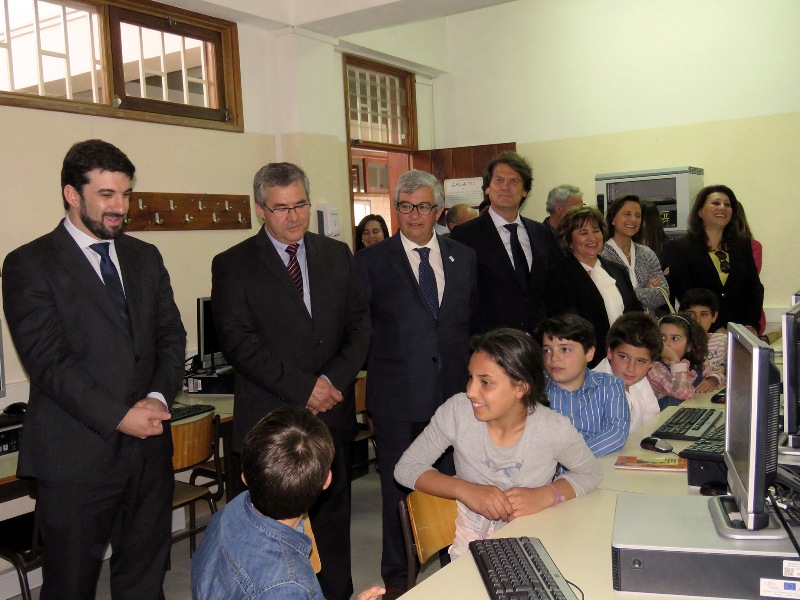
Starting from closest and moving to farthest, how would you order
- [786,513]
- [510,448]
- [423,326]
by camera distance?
[786,513], [510,448], [423,326]

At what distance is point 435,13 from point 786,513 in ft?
13.8

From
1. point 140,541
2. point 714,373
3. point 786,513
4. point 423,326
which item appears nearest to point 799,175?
point 714,373

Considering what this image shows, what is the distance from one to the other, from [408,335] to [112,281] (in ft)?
3.78

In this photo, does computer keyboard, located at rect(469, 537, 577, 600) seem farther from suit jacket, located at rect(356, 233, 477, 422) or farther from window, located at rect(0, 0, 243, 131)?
window, located at rect(0, 0, 243, 131)

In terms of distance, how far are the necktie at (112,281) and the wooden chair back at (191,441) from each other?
964 mm

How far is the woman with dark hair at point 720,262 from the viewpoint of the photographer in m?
4.62

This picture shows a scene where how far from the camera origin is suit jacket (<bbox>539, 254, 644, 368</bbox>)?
3.57 meters

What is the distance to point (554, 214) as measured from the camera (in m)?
5.48

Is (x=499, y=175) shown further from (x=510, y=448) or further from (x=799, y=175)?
(x=799, y=175)

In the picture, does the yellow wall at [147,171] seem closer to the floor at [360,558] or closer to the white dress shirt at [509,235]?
the floor at [360,558]

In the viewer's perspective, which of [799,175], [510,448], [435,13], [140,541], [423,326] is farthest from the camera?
[799,175]

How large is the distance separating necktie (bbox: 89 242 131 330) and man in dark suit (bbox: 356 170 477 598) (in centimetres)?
101

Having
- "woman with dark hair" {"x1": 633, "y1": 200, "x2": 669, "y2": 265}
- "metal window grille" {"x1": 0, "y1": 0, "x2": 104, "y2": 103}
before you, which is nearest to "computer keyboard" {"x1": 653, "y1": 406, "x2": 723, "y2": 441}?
"woman with dark hair" {"x1": 633, "y1": 200, "x2": 669, "y2": 265}

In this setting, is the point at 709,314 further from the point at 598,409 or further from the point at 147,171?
the point at 147,171
